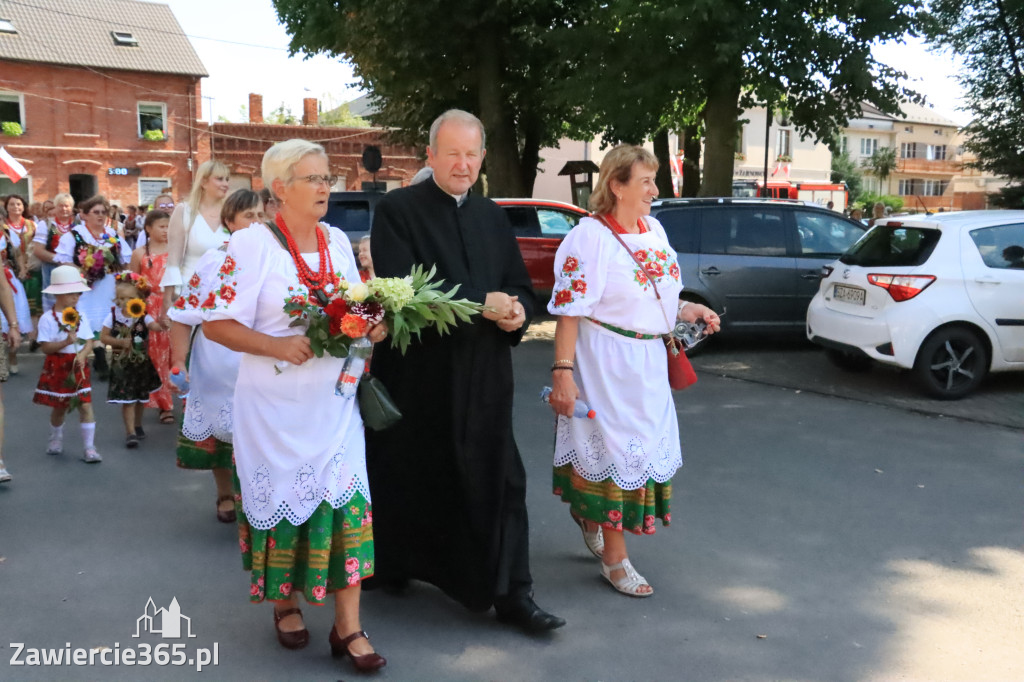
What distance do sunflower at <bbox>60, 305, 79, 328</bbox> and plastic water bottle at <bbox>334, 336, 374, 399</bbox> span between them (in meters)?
4.43

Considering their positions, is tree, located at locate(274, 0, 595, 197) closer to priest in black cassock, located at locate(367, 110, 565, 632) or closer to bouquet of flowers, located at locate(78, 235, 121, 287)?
bouquet of flowers, located at locate(78, 235, 121, 287)

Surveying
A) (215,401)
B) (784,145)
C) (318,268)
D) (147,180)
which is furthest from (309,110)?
(318,268)

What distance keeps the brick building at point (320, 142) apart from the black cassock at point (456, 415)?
4128 cm

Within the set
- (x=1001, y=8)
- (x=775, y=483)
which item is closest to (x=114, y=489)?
(x=775, y=483)

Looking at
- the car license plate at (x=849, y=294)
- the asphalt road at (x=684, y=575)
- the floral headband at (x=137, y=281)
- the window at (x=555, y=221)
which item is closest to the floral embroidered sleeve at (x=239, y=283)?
the asphalt road at (x=684, y=575)

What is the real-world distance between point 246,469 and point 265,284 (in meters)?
0.72

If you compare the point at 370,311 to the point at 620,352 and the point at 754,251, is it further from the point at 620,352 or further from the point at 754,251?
the point at 754,251

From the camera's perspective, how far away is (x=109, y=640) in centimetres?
428

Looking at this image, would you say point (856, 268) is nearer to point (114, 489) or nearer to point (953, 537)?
point (953, 537)

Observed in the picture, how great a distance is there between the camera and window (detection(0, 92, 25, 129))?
4234 centimetres

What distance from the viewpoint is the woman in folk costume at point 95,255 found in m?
10.9

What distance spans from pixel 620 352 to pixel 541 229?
11.4m

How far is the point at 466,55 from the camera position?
2036cm

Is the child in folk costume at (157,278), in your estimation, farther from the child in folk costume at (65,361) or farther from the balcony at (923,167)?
the balcony at (923,167)
